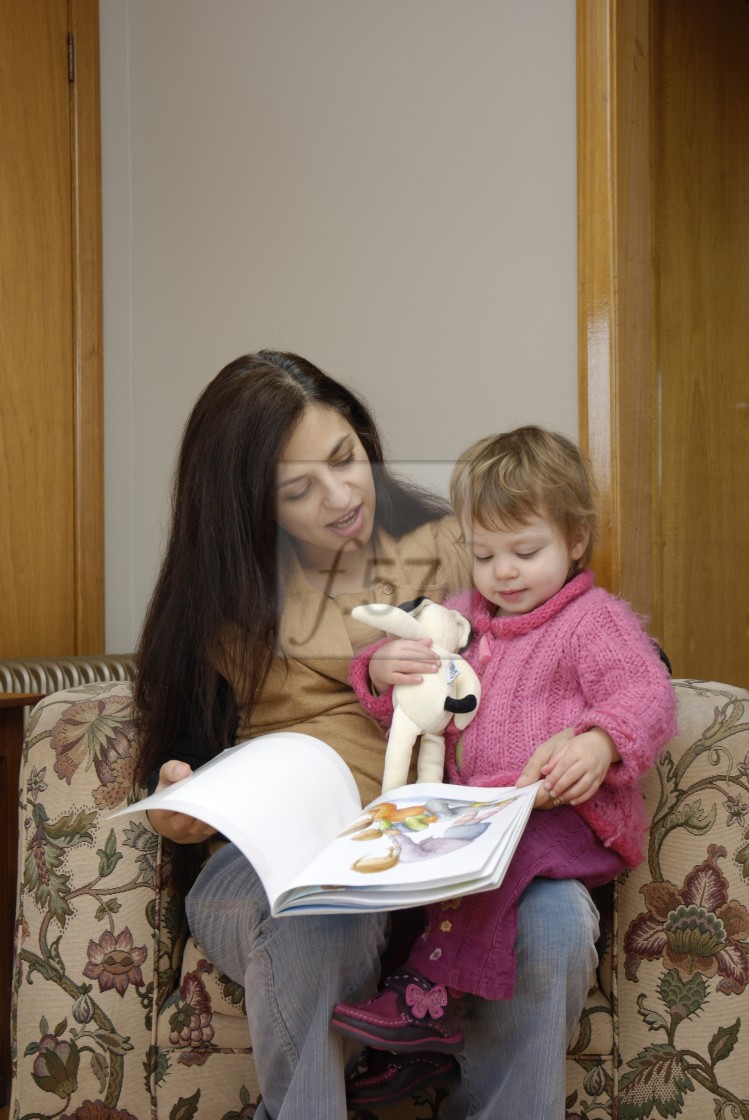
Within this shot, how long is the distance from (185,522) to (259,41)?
65 cm

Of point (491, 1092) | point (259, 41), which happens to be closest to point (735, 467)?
point (259, 41)

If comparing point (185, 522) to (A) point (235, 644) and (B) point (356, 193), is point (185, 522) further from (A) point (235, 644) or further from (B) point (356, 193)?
(B) point (356, 193)

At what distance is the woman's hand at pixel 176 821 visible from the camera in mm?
1112

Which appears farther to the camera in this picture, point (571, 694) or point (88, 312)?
point (88, 312)

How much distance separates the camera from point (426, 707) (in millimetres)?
1117

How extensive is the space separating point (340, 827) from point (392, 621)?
0.23 meters

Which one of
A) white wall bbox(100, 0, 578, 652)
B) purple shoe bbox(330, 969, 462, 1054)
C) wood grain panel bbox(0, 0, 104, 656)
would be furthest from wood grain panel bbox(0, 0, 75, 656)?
purple shoe bbox(330, 969, 462, 1054)

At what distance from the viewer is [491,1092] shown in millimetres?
992

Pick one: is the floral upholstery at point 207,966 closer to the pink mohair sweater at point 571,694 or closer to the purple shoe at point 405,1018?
the pink mohair sweater at point 571,694

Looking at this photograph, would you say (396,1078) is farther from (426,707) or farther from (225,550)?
(225,550)

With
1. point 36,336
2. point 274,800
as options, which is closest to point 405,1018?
point 274,800

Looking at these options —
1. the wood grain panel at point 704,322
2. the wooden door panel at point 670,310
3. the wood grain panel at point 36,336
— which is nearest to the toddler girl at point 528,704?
the wooden door panel at point 670,310

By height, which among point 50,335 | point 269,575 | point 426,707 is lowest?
point 426,707

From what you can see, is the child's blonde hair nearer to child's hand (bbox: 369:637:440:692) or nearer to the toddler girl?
the toddler girl
